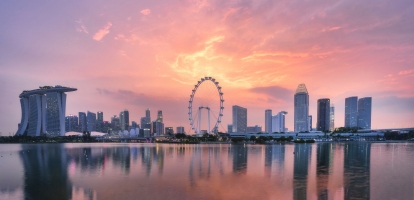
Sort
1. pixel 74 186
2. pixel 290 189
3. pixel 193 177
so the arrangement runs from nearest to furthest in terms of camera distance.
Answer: pixel 290 189 < pixel 74 186 < pixel 193 177

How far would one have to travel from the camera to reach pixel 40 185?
2833 centimetres

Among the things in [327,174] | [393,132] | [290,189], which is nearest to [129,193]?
[290,189]

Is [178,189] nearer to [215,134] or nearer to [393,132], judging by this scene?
[215,134]

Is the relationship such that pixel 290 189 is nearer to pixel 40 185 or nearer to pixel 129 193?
pixel 129 193

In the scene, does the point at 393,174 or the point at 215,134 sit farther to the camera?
the point at 215,134

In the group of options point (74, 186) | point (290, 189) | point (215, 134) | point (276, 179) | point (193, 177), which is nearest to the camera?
point (290, 189)

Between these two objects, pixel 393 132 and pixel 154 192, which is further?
pixel 393 132

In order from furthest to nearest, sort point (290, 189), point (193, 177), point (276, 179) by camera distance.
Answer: point (193, 177)
point (276, 179)
point (290, 189)

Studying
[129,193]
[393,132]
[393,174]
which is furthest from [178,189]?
[393,132]

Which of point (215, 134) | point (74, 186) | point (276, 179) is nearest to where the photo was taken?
point (74, 186)

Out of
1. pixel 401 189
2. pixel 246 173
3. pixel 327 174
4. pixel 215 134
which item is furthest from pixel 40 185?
pixel 215 134

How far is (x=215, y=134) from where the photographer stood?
648 feet

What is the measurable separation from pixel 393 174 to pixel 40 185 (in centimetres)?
3954

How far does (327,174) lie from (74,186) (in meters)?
28.1
